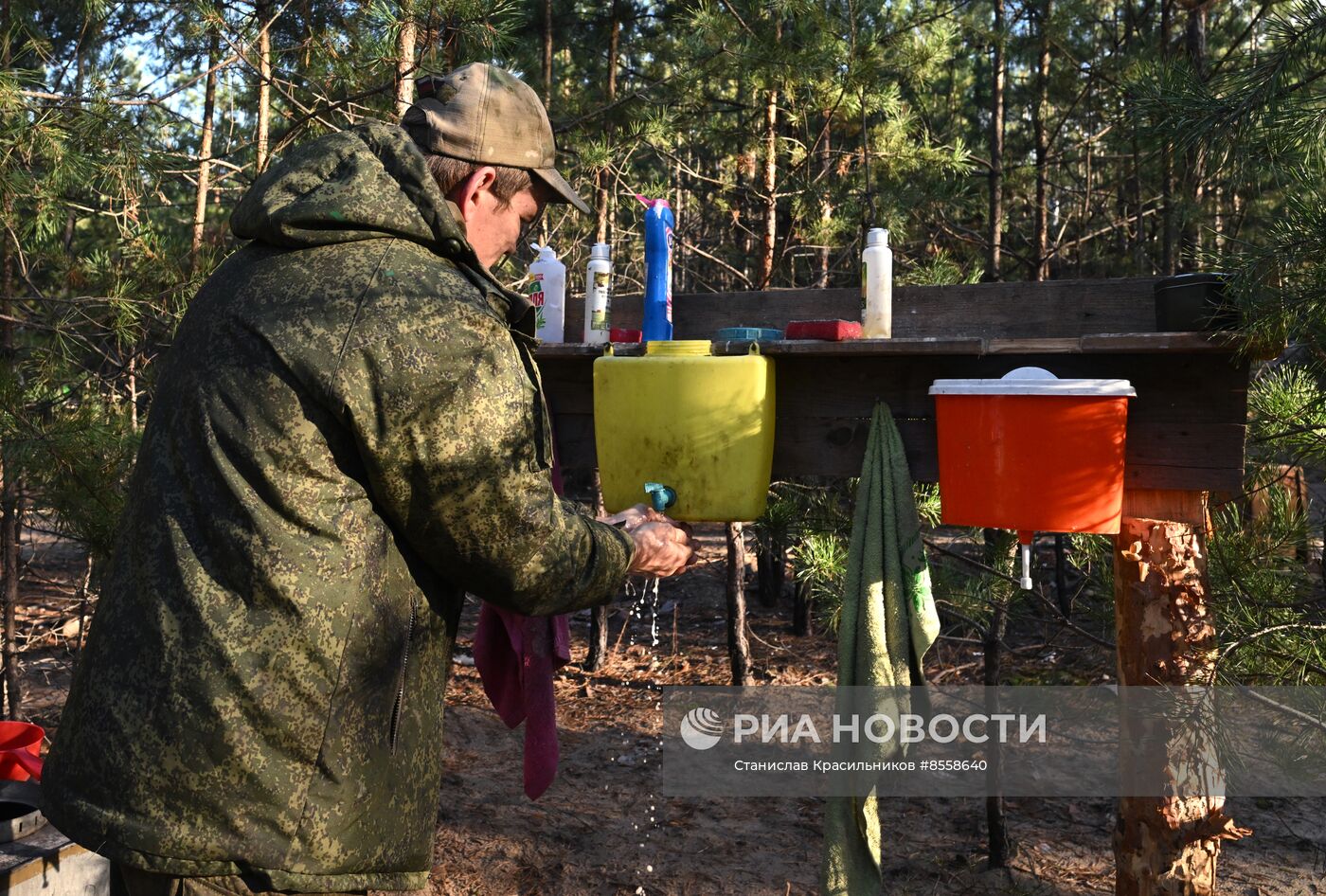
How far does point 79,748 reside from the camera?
1.47m

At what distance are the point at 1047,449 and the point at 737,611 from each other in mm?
3301

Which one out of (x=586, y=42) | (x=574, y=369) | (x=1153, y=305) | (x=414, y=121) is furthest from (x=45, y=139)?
(x=586, y=42)

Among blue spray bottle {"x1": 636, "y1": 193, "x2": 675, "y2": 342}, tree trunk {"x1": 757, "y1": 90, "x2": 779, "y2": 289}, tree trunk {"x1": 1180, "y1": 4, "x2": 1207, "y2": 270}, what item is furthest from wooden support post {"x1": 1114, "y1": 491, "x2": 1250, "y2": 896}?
tree trunk {"x1": 757, "y1": 90, "x2": 779, "y2": 289}

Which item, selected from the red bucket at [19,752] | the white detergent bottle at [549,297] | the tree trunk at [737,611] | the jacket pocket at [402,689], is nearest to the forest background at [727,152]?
the red bucket at [19,752]

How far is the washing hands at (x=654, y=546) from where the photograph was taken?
193 centimetres

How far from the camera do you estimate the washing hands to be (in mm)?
1930

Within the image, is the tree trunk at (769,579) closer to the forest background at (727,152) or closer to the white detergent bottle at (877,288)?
the forest background at (727,152)

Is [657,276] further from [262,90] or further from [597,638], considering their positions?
[597,638]

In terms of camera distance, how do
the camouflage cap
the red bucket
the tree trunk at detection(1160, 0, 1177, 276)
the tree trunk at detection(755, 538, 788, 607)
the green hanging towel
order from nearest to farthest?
the camouflage cap, the green hanging towel, the red bucket, the tree trunk at detection(1160, 0, 1177, 276), the tree trunk at detection(755, 538, 788, 607)

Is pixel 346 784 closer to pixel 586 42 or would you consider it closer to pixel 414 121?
pixel 414 121

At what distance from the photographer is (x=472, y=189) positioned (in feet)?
5.75

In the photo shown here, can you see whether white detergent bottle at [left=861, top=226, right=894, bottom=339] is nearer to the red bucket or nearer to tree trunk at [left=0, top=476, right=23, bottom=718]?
the red bucket

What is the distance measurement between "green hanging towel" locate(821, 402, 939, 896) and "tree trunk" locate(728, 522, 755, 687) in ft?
8.84

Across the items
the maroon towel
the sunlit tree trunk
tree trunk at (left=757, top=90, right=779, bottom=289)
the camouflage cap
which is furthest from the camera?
tree trunk at (left=757, top=90, right=779, bottom=289)
